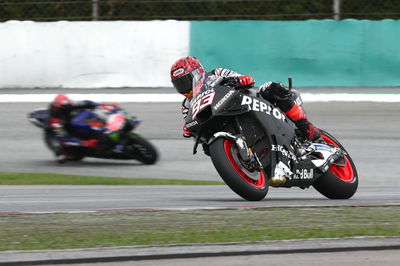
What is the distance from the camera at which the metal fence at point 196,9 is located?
16.2 m

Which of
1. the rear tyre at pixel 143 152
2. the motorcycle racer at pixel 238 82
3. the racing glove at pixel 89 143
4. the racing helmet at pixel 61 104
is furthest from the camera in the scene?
the racing helmet at pixel 61 104

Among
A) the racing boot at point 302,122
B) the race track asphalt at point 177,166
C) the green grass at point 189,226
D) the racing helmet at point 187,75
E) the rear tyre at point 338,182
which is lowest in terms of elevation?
the race track asphalt at point 177,166

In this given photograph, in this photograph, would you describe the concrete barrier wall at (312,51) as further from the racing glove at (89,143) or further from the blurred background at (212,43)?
the racing glove at (89,143)

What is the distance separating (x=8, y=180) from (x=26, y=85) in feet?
21.1

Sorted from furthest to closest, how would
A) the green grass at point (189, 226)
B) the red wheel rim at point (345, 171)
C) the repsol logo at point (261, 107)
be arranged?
the red wheel rim at point (345, 171) < the repsol logo at point (261, 107) < the green grass at point (189, 226)

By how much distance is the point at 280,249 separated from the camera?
5.19m

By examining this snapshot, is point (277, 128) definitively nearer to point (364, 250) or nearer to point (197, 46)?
point (364, 250)

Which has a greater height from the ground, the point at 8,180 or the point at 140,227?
the point at 140,227

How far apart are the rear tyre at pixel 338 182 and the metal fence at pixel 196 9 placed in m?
8.45

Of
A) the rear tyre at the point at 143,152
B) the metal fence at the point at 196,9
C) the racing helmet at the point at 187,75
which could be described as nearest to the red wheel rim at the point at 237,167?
the racing helmet at the point at 187,75

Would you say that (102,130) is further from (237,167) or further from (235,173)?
(235,173)

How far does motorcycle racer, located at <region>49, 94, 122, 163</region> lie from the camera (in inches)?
450

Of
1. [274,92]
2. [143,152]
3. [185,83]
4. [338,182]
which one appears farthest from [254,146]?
[143,152]

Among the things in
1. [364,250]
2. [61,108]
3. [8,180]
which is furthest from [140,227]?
[61,108]
